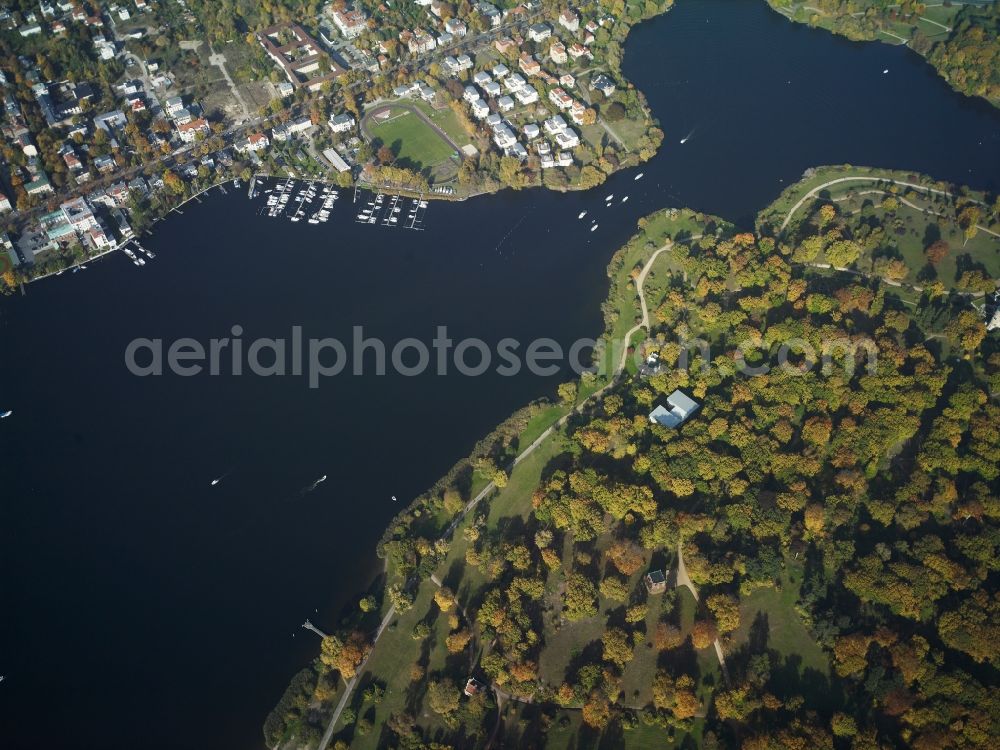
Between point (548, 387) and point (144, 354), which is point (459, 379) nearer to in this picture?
point (548, 387)

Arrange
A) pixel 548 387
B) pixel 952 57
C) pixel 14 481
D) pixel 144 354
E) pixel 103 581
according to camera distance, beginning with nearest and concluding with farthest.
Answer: pixel 103 581, pixel 14 481, pixel 548 387, pixel 144 354, pixel 952 57

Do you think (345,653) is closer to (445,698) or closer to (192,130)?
(445,698)

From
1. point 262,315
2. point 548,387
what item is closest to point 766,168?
point 548,387

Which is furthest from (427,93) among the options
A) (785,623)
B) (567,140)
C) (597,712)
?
(597,712)

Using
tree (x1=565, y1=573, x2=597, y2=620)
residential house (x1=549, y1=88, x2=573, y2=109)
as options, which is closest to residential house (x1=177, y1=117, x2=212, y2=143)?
residential house (x1=549, y1=88, x2=573, y2=109)

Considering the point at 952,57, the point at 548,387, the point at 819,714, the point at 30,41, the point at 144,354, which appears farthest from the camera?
the point at 30,41

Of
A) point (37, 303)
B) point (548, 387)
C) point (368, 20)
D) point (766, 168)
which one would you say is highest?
point (368, 20)
